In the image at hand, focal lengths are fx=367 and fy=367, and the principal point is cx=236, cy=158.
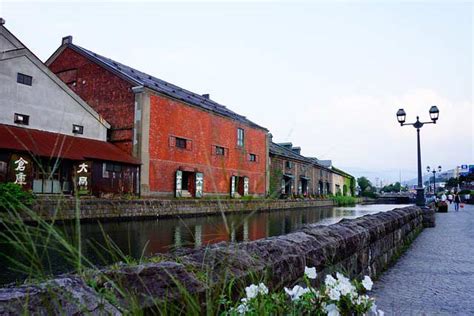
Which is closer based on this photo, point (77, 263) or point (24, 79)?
point (77, 263)

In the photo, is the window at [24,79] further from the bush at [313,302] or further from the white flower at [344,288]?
the white flower at [344,288]

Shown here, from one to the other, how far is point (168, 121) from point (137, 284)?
22.7 metres

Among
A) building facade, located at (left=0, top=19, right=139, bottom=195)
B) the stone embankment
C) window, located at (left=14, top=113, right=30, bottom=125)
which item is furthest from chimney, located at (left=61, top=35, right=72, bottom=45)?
the stone embankment

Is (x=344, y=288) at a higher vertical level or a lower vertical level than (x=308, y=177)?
lower

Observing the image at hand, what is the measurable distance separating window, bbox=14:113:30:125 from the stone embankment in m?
17.8

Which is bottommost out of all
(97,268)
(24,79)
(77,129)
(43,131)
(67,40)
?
(97,268)

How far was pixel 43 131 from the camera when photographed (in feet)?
61.4

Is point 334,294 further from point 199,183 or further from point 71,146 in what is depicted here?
point 199,183

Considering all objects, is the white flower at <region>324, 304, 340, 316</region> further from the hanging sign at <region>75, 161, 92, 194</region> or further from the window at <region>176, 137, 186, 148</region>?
the window at <region>176, 137, 186, 148</region>

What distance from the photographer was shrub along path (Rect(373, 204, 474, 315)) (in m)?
3.69

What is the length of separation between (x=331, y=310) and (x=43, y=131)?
20148 millimetres

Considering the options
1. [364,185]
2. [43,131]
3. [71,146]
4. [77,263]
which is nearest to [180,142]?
[71,146]

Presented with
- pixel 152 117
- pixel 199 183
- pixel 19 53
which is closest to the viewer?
pixel 19 53

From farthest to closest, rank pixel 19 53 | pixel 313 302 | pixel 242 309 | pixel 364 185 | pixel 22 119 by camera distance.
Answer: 1. pixel 364 185
2. pixel 19 53
3. pixel 22 119
4. pixel 313 302
5. pixel 242 309
